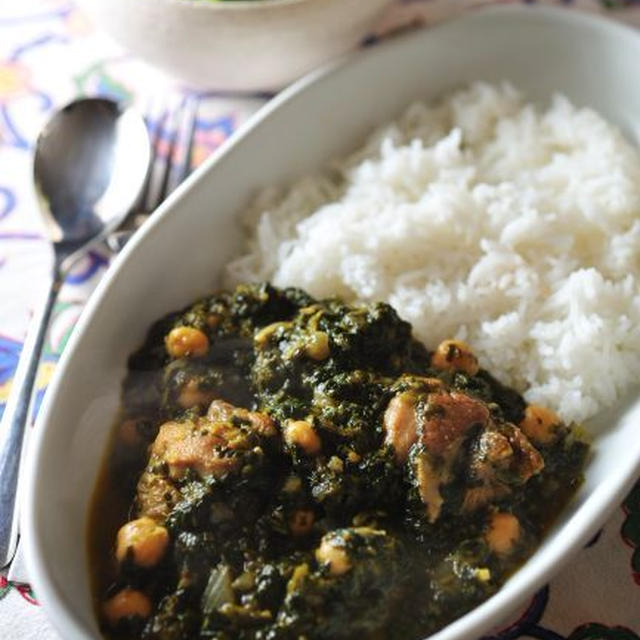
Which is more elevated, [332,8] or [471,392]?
[332,8]

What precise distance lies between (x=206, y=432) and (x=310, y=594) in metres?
0.56

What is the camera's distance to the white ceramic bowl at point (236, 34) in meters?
3.63

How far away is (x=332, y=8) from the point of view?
3.74 m

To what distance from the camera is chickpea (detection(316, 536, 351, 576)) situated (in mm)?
2318

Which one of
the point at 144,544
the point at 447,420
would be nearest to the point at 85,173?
the point at 144,544

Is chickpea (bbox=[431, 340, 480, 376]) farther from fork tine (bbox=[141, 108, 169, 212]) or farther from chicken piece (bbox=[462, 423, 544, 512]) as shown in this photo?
fork tine (bbox=[141, 108, 169, 212])

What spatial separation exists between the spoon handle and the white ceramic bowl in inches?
44.7

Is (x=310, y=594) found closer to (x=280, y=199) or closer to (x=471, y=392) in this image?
(x=471, y=392)

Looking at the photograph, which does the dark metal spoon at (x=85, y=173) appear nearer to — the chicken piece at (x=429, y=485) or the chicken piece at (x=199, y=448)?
the chicken piece at (x=199, y=448)

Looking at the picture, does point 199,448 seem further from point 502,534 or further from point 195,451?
point 502,534

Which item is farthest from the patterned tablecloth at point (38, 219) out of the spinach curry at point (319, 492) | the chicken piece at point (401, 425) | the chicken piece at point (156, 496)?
the chicken piece at point (401, 425)

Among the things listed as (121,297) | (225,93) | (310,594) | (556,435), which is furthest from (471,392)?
(225,93)

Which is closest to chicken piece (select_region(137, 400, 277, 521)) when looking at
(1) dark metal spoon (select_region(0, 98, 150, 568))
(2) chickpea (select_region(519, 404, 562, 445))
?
(2) chickpea (select_region(519, 404, 562, 445))

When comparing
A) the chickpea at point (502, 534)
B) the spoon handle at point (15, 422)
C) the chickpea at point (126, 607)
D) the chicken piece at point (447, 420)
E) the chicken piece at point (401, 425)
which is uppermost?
the chicken piece at point (447, 420)
